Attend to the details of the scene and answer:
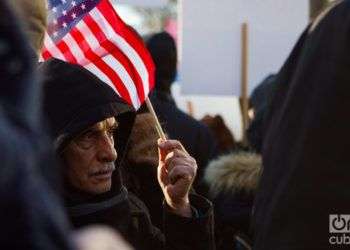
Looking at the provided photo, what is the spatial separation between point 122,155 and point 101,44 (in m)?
0.61

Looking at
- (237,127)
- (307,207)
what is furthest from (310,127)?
(237,127)

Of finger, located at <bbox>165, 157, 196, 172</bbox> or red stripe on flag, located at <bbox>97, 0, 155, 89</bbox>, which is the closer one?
finger, located at <bbox>165, 157, 196, 172</bbox>

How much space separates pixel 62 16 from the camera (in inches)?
140

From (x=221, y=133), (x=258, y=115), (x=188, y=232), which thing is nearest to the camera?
(x=188, y=232)

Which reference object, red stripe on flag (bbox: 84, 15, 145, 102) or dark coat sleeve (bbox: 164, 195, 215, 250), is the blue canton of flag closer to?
red stripe on flag (bbox: 84, 15, 145, 102)

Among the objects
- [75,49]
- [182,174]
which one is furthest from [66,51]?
[182,174]

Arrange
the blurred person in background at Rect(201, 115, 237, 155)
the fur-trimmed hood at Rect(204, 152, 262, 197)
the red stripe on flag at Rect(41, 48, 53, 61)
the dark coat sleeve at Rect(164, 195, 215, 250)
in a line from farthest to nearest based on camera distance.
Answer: the blurred person in background at Rect(201, 115, 237, 155), the fur-trimmed hood at Rect(204, 152, 262, 197), the red stripe on flag at Rect(41, 48, 53, 61), the dark coat sleeve at Rect(164, 195, 215, 250)

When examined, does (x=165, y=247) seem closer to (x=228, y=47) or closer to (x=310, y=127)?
(x=310, y=127)

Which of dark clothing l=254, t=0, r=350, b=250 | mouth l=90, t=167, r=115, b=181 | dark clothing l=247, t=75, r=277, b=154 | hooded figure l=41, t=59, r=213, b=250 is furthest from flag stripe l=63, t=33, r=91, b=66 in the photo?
dark clothing l=254, t=0, r=350, b=250

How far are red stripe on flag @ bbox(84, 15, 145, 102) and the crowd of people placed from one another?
0.44 meters

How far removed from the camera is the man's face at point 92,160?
9.52 ft

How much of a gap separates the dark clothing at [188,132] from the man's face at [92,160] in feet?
5.10

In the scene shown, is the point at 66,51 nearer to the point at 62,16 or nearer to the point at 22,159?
the point at 62,16

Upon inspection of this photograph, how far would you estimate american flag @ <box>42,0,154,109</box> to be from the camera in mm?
3518
